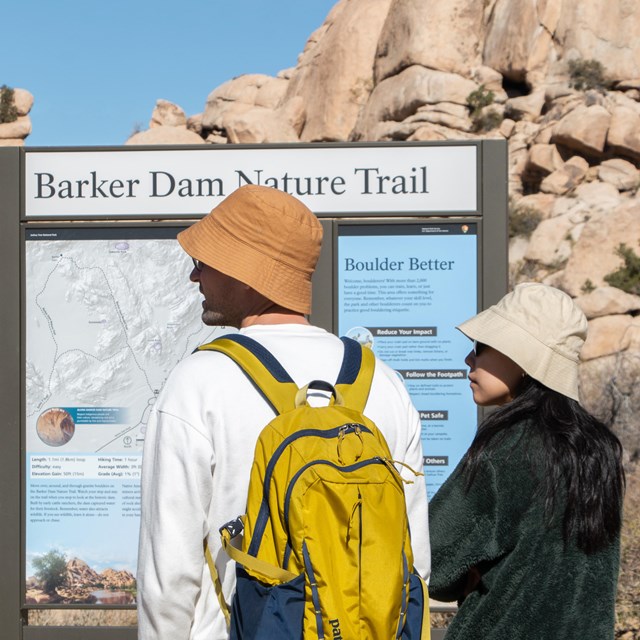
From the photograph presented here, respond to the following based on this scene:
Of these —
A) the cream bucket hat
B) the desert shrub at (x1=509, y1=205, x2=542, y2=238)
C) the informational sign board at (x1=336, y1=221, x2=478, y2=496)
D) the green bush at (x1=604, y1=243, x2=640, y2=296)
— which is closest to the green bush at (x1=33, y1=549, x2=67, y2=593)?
the informational sign board at (x1=336, y1=221, x2=478, y2=496)

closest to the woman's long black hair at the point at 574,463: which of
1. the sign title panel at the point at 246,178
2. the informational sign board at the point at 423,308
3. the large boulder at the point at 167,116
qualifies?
the informational sign board at the point at 423,308

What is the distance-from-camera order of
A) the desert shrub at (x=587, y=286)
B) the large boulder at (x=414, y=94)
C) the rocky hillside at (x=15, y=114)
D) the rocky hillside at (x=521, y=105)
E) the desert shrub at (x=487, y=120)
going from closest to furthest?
the desert shrub at (x=587, y=286), the rocky hillside at (x=521, y=105), the desert shrub at (x=487, y=120), the large boulder at (x=414, y=94), the rocky hillside at (x=15, y=114)

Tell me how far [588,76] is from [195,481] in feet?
95.0

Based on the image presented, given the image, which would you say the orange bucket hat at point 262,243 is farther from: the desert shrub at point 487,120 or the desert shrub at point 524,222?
the desert shrub at point 487,120

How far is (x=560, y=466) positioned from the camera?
2117mm

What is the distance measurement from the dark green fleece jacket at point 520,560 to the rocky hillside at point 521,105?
19180mm

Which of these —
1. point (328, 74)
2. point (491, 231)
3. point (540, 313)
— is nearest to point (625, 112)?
point (328, 74)

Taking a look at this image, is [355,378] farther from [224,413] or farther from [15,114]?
[15,114]

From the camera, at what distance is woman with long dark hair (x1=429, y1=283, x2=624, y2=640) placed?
2105mm

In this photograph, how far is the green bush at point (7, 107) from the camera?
1350 inches

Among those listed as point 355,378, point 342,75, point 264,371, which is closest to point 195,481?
point 264,371

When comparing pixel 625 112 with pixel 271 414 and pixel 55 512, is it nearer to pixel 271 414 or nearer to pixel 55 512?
pixel 55 512

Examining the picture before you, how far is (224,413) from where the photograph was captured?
1.91 meters

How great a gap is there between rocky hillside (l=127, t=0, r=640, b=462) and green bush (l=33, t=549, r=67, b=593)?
696 inches
